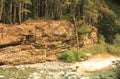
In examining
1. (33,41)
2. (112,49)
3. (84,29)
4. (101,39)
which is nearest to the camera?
(33,41)

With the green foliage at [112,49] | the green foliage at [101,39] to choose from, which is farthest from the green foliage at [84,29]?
the green foliage at [112,49]

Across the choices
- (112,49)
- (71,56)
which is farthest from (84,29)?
(71,56)

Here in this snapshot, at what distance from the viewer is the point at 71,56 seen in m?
28.2

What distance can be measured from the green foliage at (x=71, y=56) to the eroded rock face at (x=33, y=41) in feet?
2.28

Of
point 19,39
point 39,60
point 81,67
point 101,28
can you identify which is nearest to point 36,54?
point 39,60

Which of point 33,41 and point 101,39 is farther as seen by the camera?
point 101,39

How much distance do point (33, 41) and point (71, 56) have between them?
3.83m

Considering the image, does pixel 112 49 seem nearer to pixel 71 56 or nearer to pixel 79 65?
pixel 71 56

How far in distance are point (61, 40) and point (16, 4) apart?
539 centimetres

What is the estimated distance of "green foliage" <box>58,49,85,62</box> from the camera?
92.0 feet

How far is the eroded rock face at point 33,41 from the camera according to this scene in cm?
2500

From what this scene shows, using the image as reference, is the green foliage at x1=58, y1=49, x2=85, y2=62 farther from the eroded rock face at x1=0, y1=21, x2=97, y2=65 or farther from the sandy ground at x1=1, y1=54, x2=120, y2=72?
the sandy ground at x1=1, y1=54, x2=120, y2=72

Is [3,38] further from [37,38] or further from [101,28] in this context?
[101,28]

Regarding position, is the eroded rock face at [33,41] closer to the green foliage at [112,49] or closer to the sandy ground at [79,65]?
the sandy ground at [79,65]
